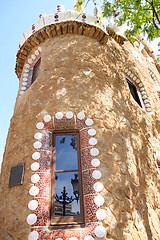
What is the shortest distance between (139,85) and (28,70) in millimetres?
3197

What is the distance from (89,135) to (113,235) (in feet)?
4.87

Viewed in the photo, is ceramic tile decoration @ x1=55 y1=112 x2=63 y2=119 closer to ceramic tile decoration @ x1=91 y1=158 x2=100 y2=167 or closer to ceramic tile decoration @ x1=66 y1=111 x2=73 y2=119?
ceramic tile decoration @ x1=66 y1=111 x2=73 y2=119

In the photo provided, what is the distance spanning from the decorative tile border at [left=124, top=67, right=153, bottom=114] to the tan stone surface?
1.84 feet

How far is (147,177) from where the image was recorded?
3.72 meters

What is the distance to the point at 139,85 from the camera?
5758 millimetres

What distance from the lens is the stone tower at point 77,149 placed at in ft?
8.95

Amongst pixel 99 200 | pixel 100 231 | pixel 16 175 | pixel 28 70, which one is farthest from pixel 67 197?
pixel 28 70

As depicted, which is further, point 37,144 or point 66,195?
point 37,144

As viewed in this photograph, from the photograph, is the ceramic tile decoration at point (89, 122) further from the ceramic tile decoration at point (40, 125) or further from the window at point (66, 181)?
the ceramic tile decoration at point (40, 125)

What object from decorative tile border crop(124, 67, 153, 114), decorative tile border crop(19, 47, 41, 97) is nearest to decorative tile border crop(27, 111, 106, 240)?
decorative tile border crop(19, 47, 41, 97)

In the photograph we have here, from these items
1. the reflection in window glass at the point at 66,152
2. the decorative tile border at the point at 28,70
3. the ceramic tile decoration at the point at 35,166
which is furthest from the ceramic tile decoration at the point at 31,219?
the decorative tile border at the point at 28,70

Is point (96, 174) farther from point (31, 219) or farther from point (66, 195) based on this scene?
point (31, 219)

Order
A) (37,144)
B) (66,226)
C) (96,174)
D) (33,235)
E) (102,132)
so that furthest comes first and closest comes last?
(102,132) < (37,144) < (96,174) < (66,226) < (33,235)

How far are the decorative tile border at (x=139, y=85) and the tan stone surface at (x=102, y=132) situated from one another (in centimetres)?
56
